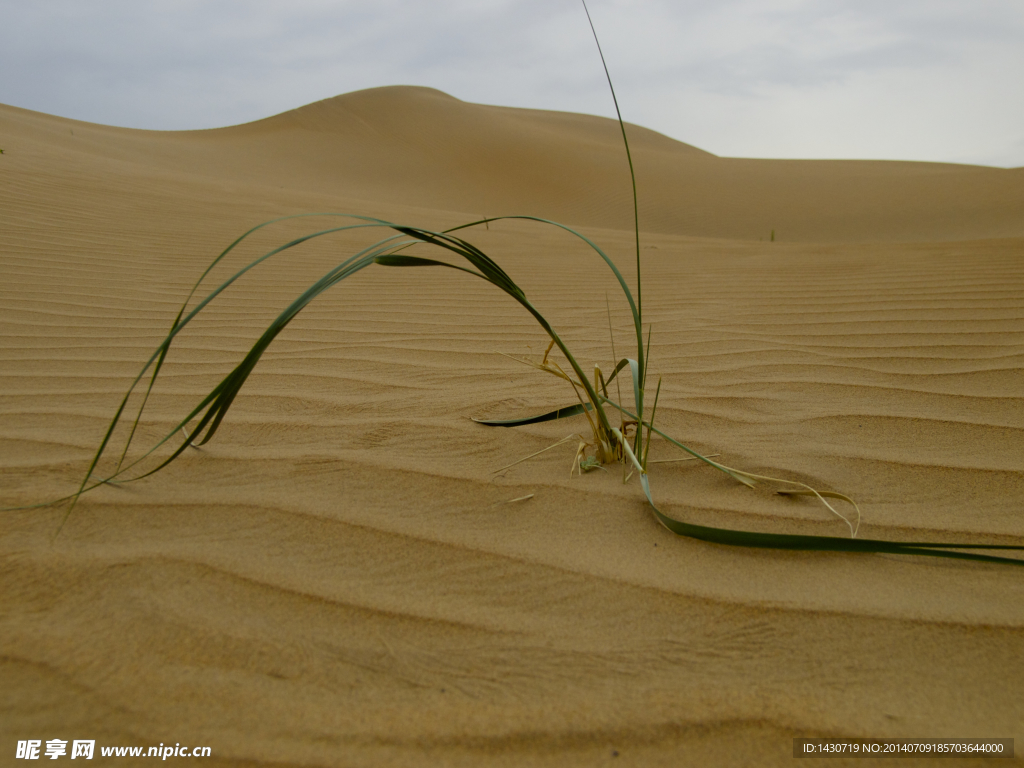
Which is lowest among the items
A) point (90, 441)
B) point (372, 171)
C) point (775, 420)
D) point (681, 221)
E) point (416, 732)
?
point (416, 732)

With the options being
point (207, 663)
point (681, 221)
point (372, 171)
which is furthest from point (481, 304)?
point (372, 171)

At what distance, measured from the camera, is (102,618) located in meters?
0.98

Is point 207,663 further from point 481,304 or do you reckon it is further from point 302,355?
point 481,304

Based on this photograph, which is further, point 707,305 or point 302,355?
point 707,305

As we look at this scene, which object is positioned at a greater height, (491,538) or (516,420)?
(516,420)

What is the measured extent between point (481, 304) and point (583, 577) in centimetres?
207

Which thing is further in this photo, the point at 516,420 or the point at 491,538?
the point at 516,420

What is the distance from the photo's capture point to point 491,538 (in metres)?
1.18

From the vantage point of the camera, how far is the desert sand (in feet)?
2.77

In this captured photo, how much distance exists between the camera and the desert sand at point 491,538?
33.2 inches

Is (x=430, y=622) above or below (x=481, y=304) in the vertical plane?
below

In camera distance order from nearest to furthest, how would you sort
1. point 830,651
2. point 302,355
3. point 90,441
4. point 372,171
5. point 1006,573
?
point 830,651
point 1006,573
point 90,441
point 302,355
point 372,171

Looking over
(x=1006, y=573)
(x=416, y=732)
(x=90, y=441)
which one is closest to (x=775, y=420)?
(x=1006, y=573)

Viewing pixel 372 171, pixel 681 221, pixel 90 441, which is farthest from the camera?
pixel 372 171
